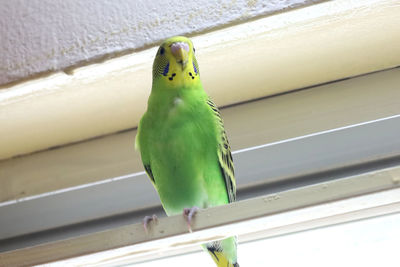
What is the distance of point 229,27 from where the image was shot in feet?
3.36

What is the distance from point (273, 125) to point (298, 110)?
0.07 metres

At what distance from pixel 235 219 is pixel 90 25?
665mm

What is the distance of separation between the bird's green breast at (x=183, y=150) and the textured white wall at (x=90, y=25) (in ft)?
0.58

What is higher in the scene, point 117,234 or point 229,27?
point 229,27

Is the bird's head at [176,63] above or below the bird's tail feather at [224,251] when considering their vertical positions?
above

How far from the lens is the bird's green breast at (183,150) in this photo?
3.13ft

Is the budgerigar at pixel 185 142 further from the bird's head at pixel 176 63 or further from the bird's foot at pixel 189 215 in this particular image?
the bird's foot at pixel 189 215

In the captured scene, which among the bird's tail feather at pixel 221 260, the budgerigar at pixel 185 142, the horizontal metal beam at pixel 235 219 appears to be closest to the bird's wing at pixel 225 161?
the budgerigar at pixel 185 142

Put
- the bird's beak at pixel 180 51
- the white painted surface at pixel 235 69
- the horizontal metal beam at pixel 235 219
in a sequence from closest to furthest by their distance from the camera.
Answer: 1. the horizontal metal beam at pixel 235 219
2. the bird's beak at pixel 180 51
3. the white painted surface at pixel 235 69

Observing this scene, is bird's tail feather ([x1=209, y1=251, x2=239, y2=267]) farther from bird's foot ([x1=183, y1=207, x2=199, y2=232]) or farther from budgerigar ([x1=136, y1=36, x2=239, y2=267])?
bird's foot ([x1=183, y1=207, x2=199, y2=232])

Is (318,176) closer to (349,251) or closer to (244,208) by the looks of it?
(349,251)

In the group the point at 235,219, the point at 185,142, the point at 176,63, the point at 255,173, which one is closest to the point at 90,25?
the point at 176,63

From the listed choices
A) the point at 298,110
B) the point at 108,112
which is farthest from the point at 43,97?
the point at 298,110

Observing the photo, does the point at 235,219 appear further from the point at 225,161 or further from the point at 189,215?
the point at 225,161
